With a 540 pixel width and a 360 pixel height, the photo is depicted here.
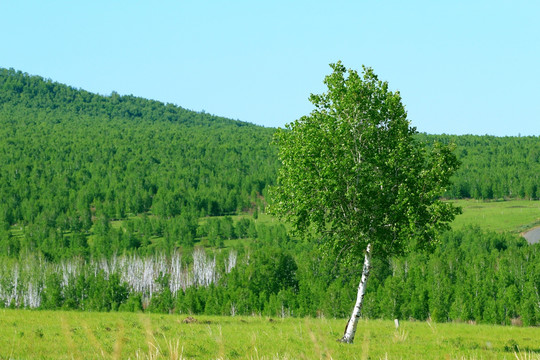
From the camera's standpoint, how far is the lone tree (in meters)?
31.5

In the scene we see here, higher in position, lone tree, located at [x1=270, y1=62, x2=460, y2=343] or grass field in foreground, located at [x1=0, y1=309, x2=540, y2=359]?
lone tree, located at [x1=270, y1=62, x2=460, y2=343]

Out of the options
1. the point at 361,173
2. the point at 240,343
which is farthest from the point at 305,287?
the point at 361,173

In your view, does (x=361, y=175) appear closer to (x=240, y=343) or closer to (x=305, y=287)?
(x=240, y=343)

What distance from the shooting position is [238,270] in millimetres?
135000

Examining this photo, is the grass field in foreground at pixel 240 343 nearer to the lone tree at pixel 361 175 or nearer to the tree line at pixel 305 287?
the lone tree at pixel 361 175

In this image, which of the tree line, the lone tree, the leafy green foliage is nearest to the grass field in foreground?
the lone tree

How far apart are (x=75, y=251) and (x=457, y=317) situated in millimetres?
126343

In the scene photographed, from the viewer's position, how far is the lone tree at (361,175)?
103 feet

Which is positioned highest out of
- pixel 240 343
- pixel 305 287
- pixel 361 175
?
pixel 361 175

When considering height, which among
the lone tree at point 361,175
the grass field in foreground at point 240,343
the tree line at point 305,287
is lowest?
the tree line at point 305,287

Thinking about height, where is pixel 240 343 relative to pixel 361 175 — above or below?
below

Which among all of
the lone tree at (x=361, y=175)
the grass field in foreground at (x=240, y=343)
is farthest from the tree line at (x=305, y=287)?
the lone tree at (x=361, y=175)

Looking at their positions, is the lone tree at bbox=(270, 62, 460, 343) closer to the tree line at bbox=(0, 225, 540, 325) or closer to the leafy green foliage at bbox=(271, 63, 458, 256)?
the leafy green foliage at bbox=(271, 63, 458, 256)

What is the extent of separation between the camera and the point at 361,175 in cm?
3169
